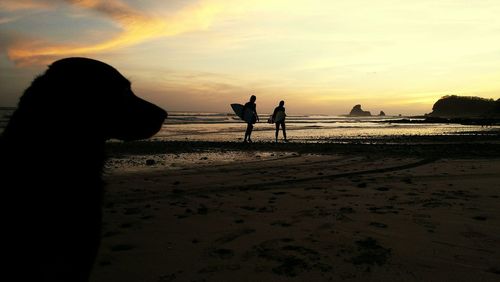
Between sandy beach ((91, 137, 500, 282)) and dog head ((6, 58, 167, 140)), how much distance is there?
44.4 inches

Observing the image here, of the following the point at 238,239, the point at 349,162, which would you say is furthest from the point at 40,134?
the point at 349,162

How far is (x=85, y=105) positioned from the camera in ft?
8.45

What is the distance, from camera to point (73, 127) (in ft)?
8.04

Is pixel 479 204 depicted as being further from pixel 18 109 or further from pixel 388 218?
pixel 18 109

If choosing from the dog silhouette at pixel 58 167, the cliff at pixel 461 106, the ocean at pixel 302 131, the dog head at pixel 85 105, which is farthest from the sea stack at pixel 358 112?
the dog silhouette at pixel 58 167

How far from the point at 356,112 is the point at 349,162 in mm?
178392

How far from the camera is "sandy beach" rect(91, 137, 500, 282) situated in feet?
9.41

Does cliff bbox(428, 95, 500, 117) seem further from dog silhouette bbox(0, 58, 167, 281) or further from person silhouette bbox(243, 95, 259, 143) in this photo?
dog silhouette bbox(0, 58, 167, 281)

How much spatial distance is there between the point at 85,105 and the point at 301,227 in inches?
95.7

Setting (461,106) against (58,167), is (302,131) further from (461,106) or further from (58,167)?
(461,106)

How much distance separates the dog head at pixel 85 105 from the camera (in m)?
2.38

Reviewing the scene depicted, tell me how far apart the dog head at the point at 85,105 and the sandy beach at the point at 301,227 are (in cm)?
113

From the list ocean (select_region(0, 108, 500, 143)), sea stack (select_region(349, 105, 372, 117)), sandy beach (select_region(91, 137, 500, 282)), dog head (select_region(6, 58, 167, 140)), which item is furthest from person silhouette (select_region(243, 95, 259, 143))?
sea stack (select_region(349, 105, 372, 117))

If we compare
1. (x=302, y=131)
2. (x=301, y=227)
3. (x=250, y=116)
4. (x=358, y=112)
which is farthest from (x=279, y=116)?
(x=358, y=112)
